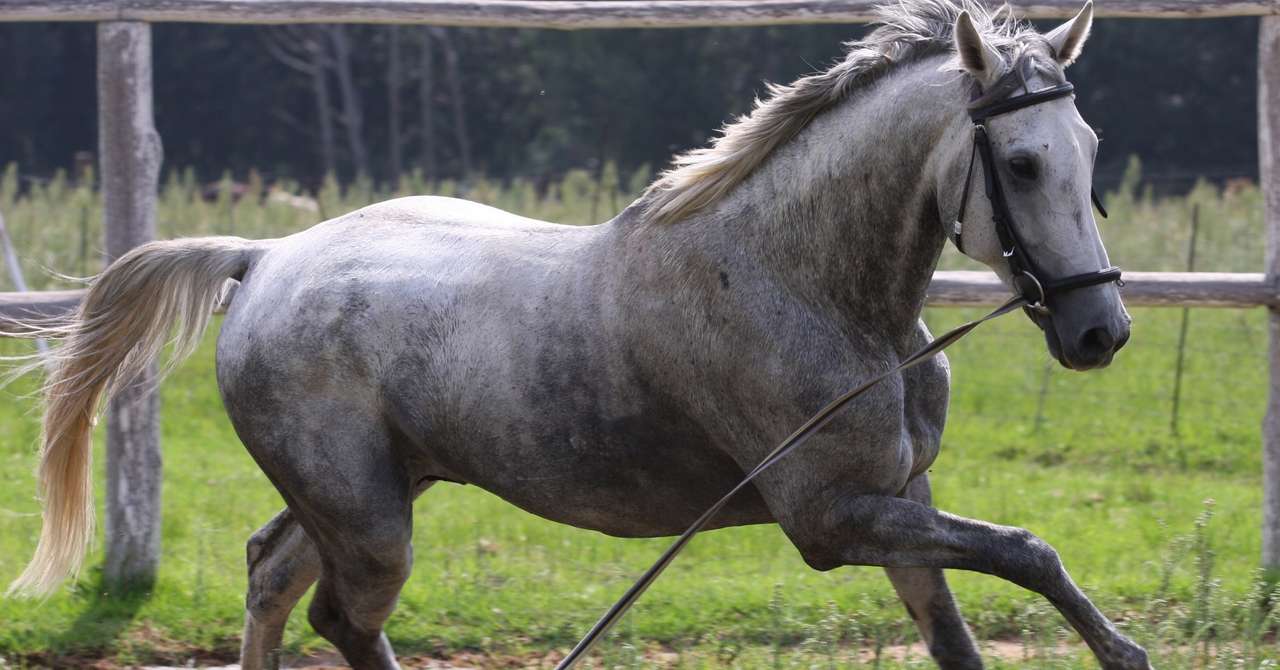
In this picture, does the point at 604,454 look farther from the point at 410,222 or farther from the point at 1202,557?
the point at 1202,557

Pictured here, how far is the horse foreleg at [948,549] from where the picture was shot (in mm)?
3383

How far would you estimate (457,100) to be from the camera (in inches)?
1375

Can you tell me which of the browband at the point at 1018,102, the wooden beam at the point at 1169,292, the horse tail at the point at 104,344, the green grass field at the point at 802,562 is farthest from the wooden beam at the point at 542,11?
the browband at the point at 1018,102

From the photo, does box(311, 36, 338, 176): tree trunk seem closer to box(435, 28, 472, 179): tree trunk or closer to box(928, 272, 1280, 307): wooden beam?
box(435, 28, 472, 179): tree trunk

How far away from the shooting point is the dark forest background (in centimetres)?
3183

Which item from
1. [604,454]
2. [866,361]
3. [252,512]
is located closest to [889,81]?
[866,361]

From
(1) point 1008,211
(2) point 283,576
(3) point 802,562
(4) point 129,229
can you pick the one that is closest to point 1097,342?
(1) point 1008,211

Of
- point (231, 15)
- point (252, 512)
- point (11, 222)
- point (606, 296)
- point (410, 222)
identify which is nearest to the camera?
point (606, 296)

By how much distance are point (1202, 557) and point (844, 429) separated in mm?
1468

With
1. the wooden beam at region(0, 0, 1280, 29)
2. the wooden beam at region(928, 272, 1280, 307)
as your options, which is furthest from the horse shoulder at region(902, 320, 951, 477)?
the wooden beam at region(0, 0, 1280, 29)

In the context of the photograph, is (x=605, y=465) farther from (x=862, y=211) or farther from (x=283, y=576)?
(x=283, y=576)

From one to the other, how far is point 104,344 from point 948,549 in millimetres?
2495

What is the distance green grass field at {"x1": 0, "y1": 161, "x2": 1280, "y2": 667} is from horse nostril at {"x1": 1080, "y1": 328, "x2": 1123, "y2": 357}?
1.31 metres

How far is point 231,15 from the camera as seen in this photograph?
552 centimetres
